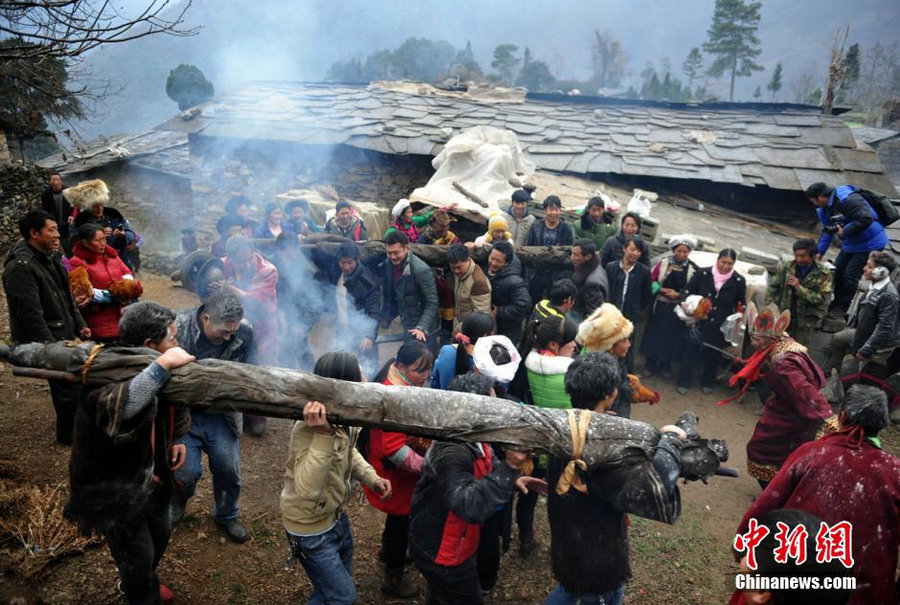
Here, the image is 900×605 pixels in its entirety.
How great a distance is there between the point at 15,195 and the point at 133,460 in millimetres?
11175

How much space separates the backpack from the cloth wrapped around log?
20.4 feet

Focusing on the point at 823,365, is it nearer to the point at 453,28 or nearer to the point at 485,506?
the point at 485,506

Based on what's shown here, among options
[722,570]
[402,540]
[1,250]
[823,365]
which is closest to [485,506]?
[402,540]

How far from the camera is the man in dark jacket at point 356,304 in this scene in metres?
5.74

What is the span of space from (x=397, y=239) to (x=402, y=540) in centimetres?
308

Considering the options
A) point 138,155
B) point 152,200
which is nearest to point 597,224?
point 152,200

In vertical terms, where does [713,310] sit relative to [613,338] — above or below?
below

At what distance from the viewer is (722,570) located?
402 cm

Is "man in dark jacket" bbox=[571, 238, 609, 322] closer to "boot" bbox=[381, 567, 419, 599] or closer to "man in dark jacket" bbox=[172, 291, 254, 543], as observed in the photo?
"boot" bbox=[381, 567, 419, 599]

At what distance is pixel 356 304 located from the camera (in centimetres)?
587

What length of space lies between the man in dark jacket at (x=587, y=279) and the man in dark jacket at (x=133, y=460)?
4.31 meters

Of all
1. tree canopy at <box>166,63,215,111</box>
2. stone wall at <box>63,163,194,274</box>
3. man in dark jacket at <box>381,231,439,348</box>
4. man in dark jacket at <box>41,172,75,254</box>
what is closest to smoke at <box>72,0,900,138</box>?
tree canopy at <box>166,63,215,111</box>

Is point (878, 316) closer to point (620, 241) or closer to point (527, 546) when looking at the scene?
point (620, 241)

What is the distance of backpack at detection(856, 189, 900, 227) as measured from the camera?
21.8ft
